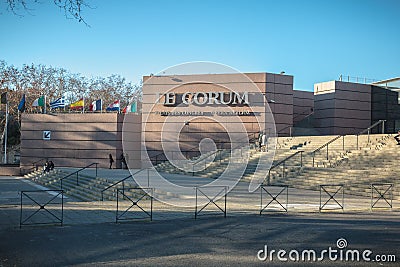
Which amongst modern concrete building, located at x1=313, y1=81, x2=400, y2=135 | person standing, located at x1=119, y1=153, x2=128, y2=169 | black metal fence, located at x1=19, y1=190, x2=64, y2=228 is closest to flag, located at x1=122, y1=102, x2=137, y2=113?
person standing, located at x1=119, y1=153, x2=128, y2=169

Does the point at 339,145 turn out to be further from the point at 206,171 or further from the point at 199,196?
the point at 199,196

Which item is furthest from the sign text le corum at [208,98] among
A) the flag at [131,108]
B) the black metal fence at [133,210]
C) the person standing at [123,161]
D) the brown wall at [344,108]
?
the black metal fence at [133,210]

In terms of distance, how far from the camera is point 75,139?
129 ft

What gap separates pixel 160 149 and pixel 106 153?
189 inches

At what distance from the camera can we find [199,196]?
17.8 metres

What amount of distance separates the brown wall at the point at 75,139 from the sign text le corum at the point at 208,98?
12.5 ft

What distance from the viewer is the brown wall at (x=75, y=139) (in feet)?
127

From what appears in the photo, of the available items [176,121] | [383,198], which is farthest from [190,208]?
[176,121]

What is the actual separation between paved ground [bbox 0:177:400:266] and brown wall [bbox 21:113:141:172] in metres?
23.3

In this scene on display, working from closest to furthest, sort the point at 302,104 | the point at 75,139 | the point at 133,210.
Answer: the point at 133,210, the point at 75,139, the point at 302,104

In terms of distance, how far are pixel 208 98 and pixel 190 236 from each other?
1119 inches

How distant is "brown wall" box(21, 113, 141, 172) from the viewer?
3869 centimetres

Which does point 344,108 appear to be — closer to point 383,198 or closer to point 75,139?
point 75,139

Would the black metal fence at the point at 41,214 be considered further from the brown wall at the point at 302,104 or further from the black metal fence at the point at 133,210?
the brown wall at the point at 302,104
